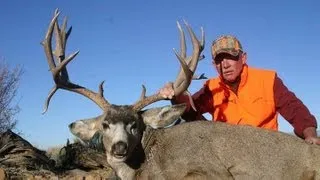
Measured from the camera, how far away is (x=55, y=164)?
11.3 m

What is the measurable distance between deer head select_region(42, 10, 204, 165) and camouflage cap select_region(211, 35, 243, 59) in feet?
2.79

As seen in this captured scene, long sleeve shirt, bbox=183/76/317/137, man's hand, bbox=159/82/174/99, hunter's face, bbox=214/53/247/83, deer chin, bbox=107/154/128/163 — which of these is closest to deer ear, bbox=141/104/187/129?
man's hand, bbox=159/82/174/99

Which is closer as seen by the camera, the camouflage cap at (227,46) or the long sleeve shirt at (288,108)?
the long sleeve shirt at (288,108)

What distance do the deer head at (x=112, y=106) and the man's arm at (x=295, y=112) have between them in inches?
54.1

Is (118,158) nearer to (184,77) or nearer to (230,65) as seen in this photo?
(184,77)

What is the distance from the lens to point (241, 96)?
8.41 meters

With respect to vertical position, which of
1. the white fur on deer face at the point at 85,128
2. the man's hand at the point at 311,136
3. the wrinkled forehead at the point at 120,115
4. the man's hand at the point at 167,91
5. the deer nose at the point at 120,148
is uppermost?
the man's hand at the point at 167,91

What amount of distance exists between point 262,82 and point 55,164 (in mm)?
5008

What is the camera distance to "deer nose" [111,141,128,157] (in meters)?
6.65

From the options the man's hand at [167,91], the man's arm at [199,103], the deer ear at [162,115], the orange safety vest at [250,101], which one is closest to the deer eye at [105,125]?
the deer ear at [162,115]

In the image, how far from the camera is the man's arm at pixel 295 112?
7484mm

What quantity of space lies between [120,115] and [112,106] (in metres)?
0.33

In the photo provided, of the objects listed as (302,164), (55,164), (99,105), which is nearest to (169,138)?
(99,105)

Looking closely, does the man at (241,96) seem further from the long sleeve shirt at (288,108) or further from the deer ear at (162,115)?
the deer ear at (162,115)
